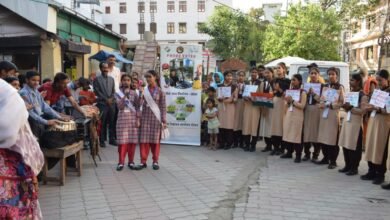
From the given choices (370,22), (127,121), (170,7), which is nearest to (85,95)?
(127,121)

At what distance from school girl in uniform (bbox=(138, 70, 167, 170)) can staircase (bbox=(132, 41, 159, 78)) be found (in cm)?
1145

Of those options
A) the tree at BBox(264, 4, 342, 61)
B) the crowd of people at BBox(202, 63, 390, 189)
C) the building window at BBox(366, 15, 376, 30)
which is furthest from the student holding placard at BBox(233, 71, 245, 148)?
the building window at BBox(366, 15, 376, 30)

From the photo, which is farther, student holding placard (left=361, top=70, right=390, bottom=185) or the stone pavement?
student holding placard (left=361, top=70, right=390, bottom=185)

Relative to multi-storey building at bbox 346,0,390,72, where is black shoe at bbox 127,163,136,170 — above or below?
below

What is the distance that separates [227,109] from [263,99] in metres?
0.96

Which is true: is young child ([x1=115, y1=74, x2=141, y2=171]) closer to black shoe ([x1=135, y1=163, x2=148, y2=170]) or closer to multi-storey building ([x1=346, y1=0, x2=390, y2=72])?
black shoe ([x1=135, y1=163, x2=148, y2=170])

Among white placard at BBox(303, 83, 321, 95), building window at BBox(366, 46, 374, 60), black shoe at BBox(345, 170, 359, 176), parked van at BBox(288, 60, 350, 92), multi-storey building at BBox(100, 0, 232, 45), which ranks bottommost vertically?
black shoe at BBox(345, 170, 359, 176)

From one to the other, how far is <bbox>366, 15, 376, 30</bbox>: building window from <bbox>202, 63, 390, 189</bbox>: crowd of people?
121 feet

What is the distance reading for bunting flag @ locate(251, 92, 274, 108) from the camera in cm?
911

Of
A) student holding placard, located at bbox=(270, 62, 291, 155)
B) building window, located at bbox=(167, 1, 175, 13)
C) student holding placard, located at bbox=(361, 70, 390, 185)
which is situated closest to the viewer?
student holding placard, located at bbox=(361, 70, 390, 185)

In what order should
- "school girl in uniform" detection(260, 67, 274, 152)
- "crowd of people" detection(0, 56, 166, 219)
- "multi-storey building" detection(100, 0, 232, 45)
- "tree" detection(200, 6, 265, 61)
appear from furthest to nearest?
"multi-storey building" detection(100, 0, 232, 45) < "tree" detection(200, 6, 265, 61) < "school girl in uniform" detection(260, 67, 274, 152) < "crowd of people" detection(0, 56, 166, 219)

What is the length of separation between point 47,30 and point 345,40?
153 ft

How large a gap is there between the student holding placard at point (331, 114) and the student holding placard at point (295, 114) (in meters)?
0.41

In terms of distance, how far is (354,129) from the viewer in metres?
7.29
